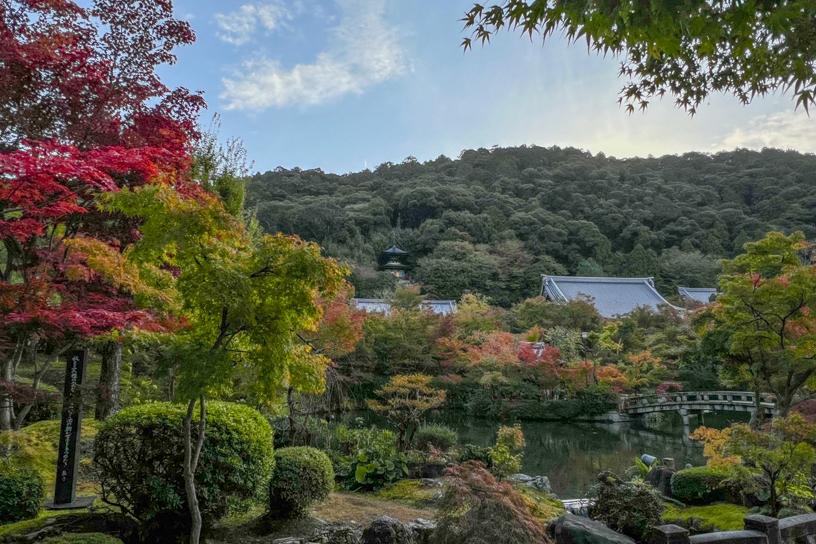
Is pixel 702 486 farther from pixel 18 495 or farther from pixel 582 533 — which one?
pixel 18 495

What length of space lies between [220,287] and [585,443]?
36.8 feet

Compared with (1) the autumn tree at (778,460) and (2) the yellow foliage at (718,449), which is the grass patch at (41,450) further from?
(2) the yellow foliage at (718,449)

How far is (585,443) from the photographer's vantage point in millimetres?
11922

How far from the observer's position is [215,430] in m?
3.94

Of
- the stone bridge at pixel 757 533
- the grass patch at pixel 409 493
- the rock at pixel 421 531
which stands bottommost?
the grass patch at pixel 409 493

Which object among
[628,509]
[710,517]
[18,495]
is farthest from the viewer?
[710,517]

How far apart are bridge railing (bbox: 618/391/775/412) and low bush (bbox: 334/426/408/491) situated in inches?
396

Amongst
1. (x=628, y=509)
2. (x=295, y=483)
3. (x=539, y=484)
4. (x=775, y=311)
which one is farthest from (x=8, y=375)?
(x=775, y=311)

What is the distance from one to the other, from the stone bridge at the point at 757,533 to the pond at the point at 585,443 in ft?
10.9

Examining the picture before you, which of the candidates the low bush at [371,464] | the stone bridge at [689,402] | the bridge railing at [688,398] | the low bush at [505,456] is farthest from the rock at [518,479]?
the bridge railing at [688,398]

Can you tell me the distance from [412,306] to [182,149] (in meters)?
12.1

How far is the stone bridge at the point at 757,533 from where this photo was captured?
12.6 ft

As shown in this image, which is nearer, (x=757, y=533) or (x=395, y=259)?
(x=757, y=533)

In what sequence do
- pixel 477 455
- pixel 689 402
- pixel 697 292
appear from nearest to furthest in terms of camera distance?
pixel 477 455 → pixel 689 402 → pixel 697 292
